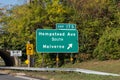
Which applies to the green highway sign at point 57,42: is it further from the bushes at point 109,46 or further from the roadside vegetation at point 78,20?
the roadside vegetation at point 78,20

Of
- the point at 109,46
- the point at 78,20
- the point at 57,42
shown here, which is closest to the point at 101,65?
the point at 109,46

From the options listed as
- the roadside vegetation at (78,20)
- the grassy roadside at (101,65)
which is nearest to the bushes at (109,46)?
the roadside vegetation at (78,20)

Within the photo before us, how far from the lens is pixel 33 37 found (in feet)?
144

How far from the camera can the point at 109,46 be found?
3953 centimetres

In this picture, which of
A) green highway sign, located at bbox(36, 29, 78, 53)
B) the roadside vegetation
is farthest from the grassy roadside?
green highway sign, located at bbox(36, 29, 78, 53)

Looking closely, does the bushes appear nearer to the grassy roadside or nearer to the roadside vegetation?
the roadside vegetation

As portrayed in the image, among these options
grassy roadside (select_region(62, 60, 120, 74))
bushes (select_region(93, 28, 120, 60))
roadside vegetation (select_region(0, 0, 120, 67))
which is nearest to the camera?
grassy roadside (select_region(62, 60, 120, 74))

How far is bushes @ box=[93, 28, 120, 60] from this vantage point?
39500 mm

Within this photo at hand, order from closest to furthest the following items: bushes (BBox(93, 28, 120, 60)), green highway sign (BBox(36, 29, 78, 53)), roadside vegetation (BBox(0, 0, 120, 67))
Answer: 1. green highway sign (BBox(36, 29, 78, 53))
2. bushes (BBox(93, 28, 120, 60))
3. roadside vegetation (BBox(0, 0, 120, 67))

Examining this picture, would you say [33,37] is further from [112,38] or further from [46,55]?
[112,38]

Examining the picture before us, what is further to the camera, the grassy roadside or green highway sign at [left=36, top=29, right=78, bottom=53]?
green highway sign at [left=36, top=29, right=78, bottom=53]

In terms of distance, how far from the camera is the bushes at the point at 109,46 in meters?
39.5

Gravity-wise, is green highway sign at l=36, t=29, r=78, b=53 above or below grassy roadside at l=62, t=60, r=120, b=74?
above

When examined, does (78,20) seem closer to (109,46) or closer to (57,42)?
(109,46)
